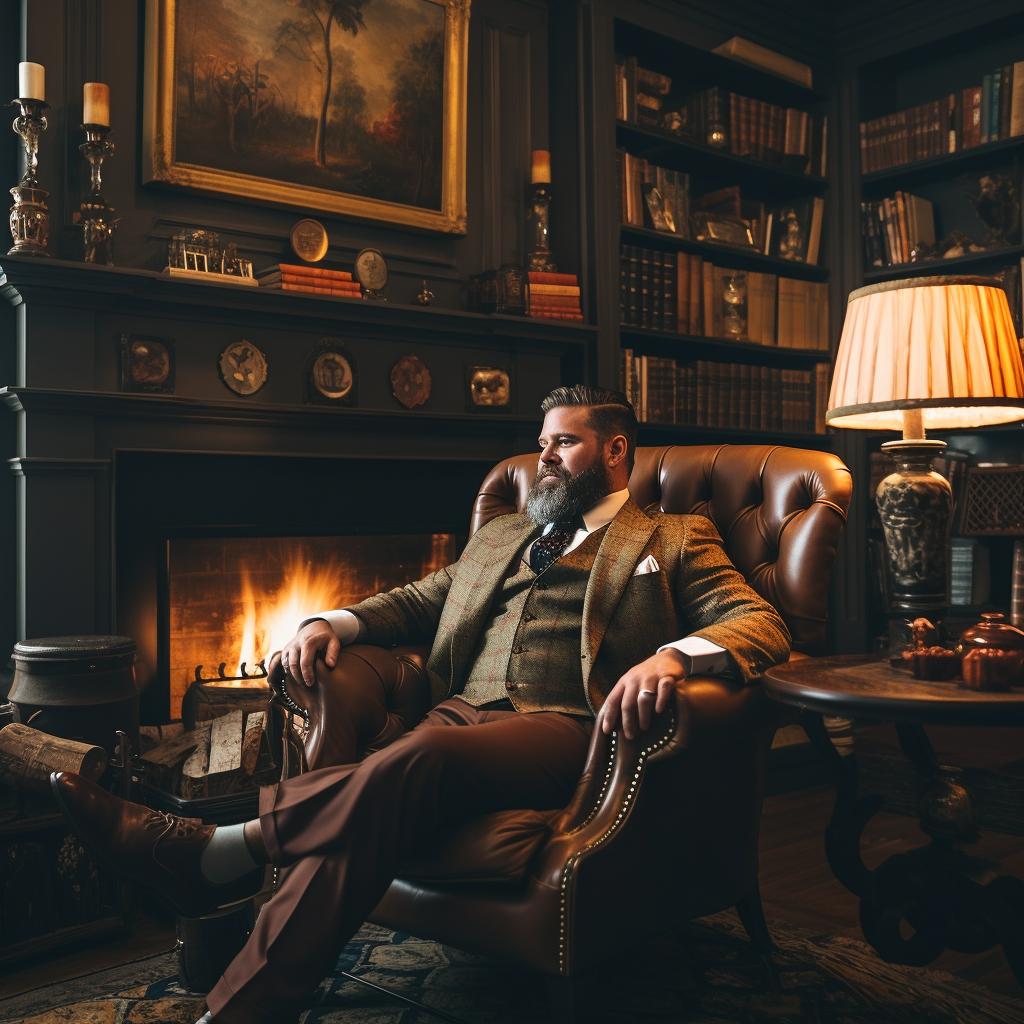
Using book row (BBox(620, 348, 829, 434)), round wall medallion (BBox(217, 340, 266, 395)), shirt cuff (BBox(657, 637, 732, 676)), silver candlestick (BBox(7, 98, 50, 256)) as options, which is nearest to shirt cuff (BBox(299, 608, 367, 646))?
shirt cuff (BBox(657, 637, 732, 676))

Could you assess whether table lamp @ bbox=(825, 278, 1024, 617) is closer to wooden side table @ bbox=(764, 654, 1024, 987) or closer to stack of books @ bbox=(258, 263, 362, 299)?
wooden side table @ bbox=(764, 654, 1024, 987)

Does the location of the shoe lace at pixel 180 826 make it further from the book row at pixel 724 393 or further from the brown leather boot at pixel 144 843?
the book row at pixel 724 393

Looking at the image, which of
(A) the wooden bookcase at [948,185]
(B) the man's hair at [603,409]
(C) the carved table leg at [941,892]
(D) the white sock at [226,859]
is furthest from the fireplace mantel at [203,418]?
(C) the carved table leg at [941,892]

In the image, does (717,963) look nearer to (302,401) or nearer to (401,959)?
(401,959)

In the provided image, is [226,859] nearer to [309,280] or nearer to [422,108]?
[309,280]

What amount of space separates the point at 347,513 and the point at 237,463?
1.26ft

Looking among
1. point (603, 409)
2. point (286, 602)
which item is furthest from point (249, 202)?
point (603, 409)

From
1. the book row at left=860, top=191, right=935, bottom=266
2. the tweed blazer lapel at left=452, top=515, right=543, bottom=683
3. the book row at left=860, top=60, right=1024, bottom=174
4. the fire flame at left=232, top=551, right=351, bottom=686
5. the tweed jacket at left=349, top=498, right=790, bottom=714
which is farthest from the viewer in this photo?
the book row at left=860, top=191, right=935, bottom=266

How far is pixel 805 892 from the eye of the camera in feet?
8.10

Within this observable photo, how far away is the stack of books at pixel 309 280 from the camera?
9.54 ft

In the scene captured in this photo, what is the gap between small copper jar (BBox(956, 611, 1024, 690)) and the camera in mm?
1651

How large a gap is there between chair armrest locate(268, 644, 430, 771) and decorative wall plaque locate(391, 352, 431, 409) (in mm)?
1153

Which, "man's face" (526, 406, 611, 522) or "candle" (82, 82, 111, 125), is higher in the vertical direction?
"candle" (82, 82, 111, 125)

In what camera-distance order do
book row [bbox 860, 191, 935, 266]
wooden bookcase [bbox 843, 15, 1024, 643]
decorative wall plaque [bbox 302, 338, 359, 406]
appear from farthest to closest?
1. book row [bbox 860, 191, 935, 266]
2. wooden bookcase [bbox 843, 15, 1024, 643]
3. decorative wall plaque [bbox 302, 338, 359, 406]
